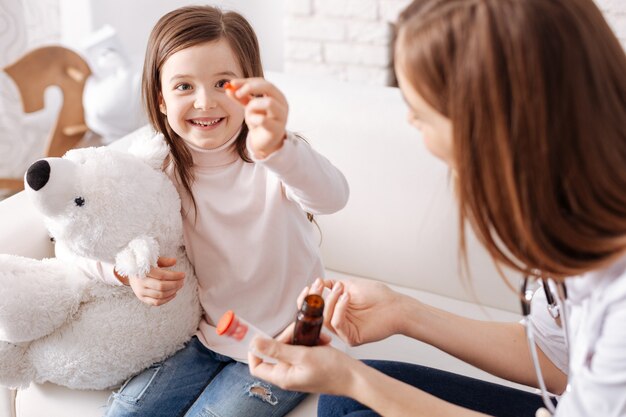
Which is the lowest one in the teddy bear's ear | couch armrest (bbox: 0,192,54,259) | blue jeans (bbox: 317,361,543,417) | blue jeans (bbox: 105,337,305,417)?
blue jeans (bbox: 105,337,305,417)

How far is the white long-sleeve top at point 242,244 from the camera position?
1184 mm

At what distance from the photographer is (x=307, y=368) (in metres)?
0.84

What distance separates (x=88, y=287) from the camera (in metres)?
1.17

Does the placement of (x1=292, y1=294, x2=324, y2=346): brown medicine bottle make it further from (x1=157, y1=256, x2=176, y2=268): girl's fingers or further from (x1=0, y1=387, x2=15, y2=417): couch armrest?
(x1=0, y1=387, x2=15, y2=417): couch armrest

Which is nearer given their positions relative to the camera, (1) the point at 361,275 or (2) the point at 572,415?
(2) the point at 572,415

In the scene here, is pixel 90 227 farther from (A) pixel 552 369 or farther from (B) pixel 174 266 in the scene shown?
(A) pixel 552 369

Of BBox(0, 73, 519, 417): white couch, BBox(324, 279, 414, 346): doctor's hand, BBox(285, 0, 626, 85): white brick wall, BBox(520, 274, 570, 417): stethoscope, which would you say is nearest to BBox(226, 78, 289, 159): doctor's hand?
BBox(324, 279, 414, 346): doctor's hand

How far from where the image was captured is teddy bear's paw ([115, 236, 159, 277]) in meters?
1.06

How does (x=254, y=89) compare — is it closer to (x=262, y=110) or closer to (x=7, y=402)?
(x=262, y=110)

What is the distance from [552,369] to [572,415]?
0.28m

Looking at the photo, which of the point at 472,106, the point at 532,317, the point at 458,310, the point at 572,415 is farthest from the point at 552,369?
the point at 472,106

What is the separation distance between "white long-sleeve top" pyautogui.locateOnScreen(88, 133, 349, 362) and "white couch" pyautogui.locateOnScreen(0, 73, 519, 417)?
0.22 metres

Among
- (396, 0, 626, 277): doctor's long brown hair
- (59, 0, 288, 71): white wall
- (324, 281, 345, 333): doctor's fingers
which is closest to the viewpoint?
(396, 0, 626, 277): doctor's long brown hair

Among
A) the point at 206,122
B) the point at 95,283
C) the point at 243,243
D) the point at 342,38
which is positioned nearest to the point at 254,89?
the point at 206,122
